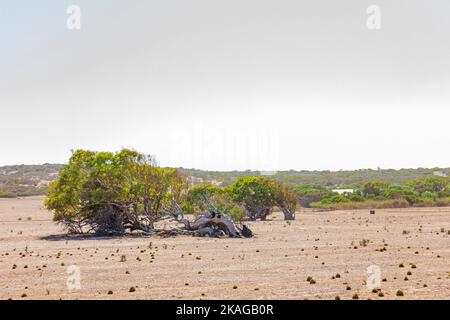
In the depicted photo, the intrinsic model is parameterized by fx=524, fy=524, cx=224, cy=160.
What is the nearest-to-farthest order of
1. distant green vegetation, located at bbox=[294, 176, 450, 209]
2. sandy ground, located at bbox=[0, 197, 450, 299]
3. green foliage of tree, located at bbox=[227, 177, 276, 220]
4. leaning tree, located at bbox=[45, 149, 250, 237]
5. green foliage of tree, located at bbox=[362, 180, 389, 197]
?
sandy ground, located at bbox=[0, 197, 450, 299] → leaning tree, located at bbox=[45, 149, 250, 237] → green foliage of tree, located at bbox=[227, 177, 276, 220] → distant green vegetation, located at bbox=[294, 176, 450, 209] → green foliage of tree, located at bbox=[362, 180, 389, 197]

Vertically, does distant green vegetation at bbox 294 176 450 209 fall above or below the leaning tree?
below

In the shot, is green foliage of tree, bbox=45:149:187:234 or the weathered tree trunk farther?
green foliage of tree, bbox=45:149:187:234

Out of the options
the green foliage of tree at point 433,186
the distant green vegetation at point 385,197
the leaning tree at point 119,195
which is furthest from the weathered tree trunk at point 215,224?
the green foliage of tree at point 433,186

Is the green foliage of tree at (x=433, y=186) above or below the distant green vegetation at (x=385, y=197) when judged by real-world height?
above

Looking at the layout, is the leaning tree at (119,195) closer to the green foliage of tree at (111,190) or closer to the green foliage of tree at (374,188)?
the green foliage of tree at (111,190)

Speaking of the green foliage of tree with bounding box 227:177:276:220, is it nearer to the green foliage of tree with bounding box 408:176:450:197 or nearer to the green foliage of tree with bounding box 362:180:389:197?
the green foliage of tree with bounding box 362:180:389:197

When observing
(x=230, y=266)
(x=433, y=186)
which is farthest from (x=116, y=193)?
(x=433, y=186)

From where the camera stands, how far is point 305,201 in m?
92.9

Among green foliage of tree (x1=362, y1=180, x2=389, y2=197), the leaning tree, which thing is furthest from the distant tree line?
green foliage of tree (x1=362, y1=180, x2=389, y2=197)

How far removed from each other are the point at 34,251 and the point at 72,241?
576 cm

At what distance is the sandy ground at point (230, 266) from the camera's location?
1803 centimetres

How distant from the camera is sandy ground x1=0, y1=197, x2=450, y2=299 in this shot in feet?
59.2
